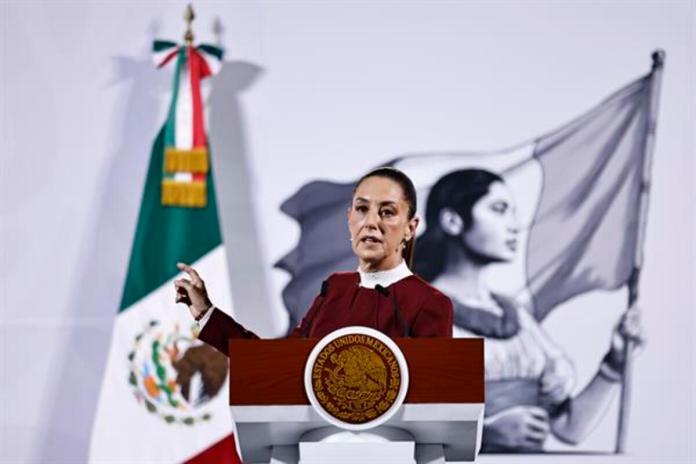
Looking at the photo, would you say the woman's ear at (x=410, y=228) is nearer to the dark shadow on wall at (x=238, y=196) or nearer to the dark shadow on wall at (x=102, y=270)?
the dark shadow on wall at (x=238, y=196)

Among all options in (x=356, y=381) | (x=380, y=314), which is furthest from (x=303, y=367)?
(x=380, y=314)

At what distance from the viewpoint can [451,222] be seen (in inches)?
212

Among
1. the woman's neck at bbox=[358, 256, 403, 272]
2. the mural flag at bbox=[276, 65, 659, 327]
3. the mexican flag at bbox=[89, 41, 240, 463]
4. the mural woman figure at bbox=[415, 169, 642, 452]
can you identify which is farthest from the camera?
the mural flag at bbox=[276, 65, 659, 327]

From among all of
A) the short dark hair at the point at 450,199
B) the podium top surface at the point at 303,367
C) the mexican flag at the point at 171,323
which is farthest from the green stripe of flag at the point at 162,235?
the podium top surface at the point at 303,367

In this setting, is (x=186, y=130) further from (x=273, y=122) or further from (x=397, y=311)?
(x=397, y=311)

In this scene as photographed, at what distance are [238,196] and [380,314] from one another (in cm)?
279

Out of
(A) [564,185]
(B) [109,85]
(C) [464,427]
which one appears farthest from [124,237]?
(C) [464,427]

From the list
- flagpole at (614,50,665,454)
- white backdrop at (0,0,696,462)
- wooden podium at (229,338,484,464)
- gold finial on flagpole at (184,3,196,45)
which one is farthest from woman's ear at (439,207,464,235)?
wooden podium at (229,338,484,464)

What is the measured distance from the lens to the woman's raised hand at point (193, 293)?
276cm

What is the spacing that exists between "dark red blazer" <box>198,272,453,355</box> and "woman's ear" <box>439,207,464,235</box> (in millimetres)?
2542

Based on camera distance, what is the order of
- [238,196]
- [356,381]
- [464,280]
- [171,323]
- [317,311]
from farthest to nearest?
[238,196] → [464,280] → [171,323] → [317,311] → [356,381]

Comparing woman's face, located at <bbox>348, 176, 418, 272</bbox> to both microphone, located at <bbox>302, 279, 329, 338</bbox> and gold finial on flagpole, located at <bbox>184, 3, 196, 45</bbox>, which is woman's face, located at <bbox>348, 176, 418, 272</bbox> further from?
gold finial on flagpole, located at <bbox>184, 3, 196, 45</bbox>

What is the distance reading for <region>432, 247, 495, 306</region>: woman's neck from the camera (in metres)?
5.34

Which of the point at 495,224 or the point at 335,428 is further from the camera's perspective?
the point at 495,224
